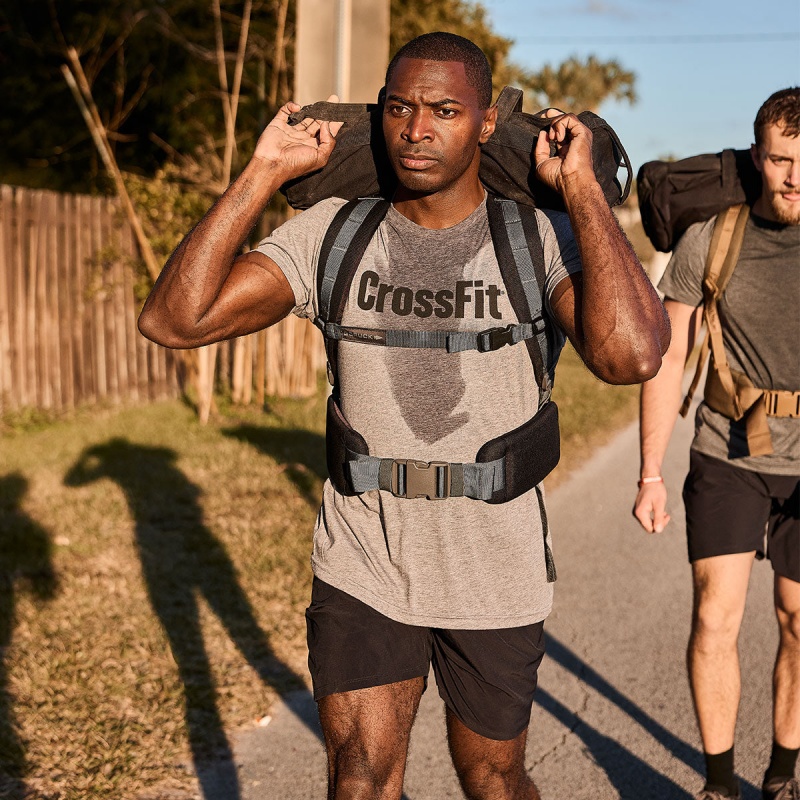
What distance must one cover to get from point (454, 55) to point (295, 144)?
0.44 meters

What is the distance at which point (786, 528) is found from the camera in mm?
3867

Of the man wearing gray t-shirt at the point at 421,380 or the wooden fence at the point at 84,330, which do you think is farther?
the wooden fence at the point at 84,330

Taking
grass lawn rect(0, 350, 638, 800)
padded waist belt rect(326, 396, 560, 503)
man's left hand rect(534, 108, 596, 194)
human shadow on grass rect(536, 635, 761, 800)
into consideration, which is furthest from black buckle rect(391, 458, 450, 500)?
human shadow on grass rect(536, 635, 761, 800)

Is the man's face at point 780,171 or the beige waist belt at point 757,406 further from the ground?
the man's face at point 780,171

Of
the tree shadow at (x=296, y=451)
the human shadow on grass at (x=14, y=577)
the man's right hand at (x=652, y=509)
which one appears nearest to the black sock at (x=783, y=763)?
the man's right hand at (x=652, y=509)

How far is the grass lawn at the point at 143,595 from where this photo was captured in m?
4.11

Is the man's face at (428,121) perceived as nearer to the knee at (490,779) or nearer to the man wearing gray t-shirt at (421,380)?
the man wearing gray t-shirt at (421,380)

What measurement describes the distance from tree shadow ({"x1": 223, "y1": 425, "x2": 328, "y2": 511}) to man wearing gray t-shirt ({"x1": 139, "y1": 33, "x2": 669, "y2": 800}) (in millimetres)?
4814

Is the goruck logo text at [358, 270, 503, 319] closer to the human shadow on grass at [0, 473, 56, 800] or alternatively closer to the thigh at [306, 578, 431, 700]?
the thigh at [306, 578, 431, 700]

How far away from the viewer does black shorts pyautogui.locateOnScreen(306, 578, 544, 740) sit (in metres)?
2.75

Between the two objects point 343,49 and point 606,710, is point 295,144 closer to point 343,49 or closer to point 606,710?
point 606,710

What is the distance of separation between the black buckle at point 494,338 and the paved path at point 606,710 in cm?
193

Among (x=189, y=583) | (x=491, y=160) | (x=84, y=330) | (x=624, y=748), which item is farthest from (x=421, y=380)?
(x=84, y=330)

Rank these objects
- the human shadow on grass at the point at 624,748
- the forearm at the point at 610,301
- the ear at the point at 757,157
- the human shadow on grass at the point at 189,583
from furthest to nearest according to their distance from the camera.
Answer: the human shadow on grass at the point at 189,583
the human shadow on grass at the point at 624,748
the ear at the point at 757,157
the forearm at the point at 610,301
